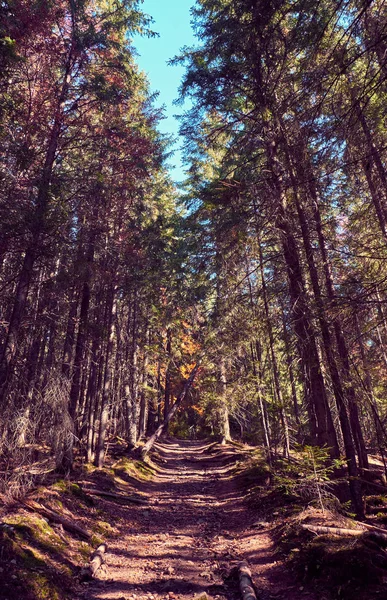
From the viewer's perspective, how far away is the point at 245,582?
5551 millimetres

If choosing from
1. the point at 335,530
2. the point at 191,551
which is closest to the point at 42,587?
the point at 191,551

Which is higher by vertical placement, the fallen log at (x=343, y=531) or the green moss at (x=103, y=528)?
the fallen log at (x=343, y=531)

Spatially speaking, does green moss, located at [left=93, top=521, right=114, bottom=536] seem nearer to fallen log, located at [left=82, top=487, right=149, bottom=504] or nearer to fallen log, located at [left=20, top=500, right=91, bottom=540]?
fallen log, located at [left=20, top=500, right=91, bottom=540]

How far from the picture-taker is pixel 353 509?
830 centimetres

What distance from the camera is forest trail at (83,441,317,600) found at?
18.3ft

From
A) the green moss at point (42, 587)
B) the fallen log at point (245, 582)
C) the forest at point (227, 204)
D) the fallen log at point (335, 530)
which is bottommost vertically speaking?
the fallen log at point (245, 582)

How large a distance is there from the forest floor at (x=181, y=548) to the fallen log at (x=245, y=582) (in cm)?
14

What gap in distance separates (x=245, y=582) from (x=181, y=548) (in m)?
2.45

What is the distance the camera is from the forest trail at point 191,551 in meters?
5.58

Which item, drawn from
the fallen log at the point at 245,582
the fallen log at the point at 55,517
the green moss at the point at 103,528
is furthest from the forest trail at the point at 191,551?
the fallen log at the point at 55,517

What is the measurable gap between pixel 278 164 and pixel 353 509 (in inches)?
347

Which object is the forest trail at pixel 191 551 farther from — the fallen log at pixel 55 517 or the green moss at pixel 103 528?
the fallen log at pixel 55 517

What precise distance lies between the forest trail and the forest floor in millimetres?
23

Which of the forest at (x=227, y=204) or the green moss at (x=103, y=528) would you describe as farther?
the green moss at (x=103, y=528)
